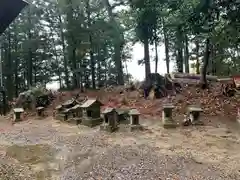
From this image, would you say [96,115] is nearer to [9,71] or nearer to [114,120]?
[114,120]

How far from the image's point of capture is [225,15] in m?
12.3

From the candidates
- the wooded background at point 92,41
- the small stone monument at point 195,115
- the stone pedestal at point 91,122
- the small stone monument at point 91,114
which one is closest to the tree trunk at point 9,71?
the wooded background at point 92,41

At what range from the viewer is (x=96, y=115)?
16.3 metres

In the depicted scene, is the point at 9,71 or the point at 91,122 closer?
the point at 91,122

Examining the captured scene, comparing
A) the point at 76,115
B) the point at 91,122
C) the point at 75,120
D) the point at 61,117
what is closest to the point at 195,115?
the point at 91,122

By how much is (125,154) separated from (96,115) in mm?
6365

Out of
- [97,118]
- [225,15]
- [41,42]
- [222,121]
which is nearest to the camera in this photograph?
[225,15]

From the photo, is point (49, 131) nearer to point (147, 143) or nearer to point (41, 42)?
point (147, 143)

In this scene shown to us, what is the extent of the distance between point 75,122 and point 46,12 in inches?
550

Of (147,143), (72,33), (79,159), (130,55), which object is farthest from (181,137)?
(130,55)

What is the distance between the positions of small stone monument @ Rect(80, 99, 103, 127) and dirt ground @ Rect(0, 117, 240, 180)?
2.75ft

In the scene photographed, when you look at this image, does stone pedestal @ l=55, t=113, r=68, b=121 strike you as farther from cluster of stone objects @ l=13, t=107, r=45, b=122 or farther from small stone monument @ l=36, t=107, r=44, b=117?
small stone monument @ l=36, t=107, r=44, b=117

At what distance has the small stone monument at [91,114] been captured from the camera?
1584 centimetres

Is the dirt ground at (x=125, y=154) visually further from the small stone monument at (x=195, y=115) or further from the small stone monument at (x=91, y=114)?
the small stone monument at (x=91, y=114)
